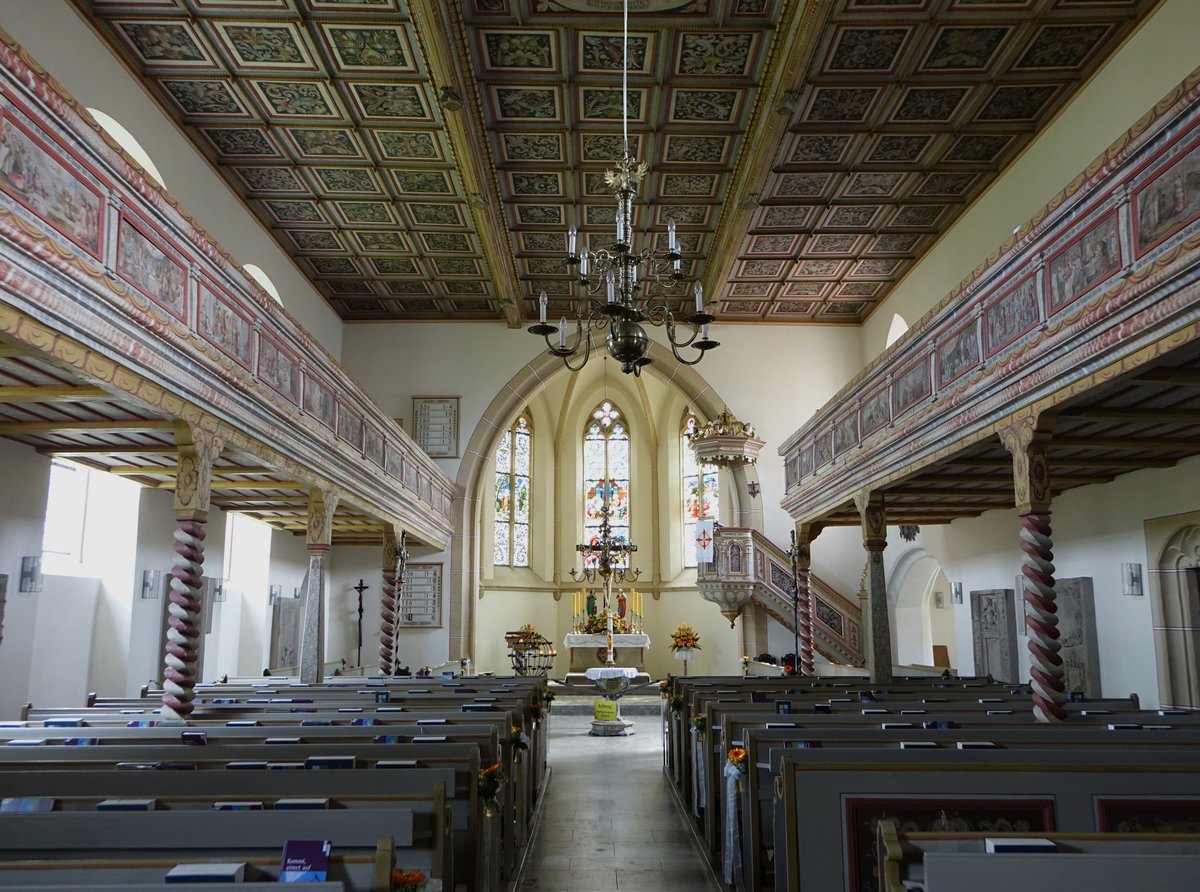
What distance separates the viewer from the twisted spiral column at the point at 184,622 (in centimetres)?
840

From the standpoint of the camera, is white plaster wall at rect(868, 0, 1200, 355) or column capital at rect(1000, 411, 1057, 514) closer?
column capital at rect(1000, 411, 1057, 514)

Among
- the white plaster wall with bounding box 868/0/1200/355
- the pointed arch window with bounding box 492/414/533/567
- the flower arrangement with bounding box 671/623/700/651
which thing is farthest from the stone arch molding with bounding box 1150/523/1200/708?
the pointed arch window with bounding box 492/414/533/567

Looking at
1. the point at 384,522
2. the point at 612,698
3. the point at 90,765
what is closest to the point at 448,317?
the point at 384,522

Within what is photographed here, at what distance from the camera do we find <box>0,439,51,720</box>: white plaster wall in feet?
35.0

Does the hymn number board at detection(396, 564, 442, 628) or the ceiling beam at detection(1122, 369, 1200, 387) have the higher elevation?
the ceiling beam at detection(1122, 369, 1200, 387)

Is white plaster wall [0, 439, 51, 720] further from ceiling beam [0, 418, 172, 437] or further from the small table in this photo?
the small table

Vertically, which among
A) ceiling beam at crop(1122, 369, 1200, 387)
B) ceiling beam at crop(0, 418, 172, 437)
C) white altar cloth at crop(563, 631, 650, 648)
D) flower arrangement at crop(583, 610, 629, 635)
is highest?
ceiling beam at crop(0, 418, 172, 437)

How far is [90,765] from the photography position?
17.4ft

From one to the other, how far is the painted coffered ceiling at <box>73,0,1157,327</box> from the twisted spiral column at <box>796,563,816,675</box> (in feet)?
21.3

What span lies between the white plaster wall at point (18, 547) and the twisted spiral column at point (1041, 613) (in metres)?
10.6

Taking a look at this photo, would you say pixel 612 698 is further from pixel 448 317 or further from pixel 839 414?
pixel 448 317

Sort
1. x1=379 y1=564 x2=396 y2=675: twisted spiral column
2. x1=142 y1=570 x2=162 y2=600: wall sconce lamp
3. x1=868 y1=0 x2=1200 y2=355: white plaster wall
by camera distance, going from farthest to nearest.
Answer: x1=379 y1=564 x2=396 y2=675: twisted spiral column
x1=142 y1=570 x2=162 y2=600: wall sconce lamp
x1=868 y1=0 x2=1200 y2=355: white plaster wall

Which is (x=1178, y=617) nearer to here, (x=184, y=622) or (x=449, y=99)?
(x=184, y=622)

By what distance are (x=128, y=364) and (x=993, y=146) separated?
1302 cm
